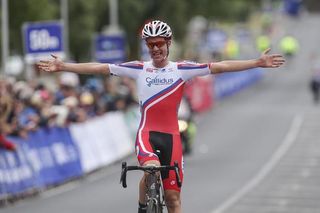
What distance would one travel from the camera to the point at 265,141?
33219 millimetres

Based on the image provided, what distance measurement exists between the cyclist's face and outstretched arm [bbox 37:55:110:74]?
50cm

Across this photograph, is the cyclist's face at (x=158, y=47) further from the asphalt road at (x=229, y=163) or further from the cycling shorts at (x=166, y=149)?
the asphalt road at (x=229, y=163)

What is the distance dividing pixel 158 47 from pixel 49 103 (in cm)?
1195

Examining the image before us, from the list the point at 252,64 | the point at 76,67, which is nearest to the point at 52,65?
the point at 76,67

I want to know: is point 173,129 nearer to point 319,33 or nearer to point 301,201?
point 301,201

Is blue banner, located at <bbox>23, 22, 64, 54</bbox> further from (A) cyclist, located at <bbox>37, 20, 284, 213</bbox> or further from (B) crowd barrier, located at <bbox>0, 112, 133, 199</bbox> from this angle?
(A) cyclist, located at <bbox>37, 20, 284, 213</bbox>

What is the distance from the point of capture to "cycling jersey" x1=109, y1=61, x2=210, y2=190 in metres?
10.7

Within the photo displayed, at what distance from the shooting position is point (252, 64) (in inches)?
411

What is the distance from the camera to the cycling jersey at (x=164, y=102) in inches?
422

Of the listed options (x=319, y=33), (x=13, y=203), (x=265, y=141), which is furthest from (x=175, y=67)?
(x=319, y=33)

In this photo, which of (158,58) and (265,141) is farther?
(265,141)

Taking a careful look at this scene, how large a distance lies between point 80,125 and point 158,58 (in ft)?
44.2

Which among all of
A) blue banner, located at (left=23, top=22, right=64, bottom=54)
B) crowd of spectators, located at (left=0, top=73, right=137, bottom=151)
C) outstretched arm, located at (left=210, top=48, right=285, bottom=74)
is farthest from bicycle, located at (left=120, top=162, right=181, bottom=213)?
blue banner, located at (left=23, top=22, right=64, bottom=54)

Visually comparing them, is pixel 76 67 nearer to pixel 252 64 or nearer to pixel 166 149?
pixel 166 149
